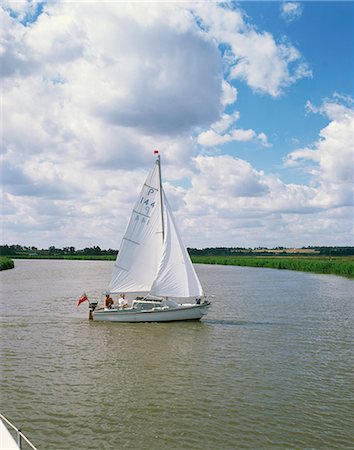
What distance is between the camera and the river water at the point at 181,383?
13.0m

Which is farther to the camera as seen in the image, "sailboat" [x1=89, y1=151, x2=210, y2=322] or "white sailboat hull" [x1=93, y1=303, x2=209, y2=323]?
"sailboat" [x1=89, y1=151, x2=210, y2=322]

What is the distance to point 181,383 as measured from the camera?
17469 mm

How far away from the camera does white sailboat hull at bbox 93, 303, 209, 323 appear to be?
2986 centimetres

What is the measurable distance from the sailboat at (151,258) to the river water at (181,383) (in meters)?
1.56

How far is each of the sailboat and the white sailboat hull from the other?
0.22 feet

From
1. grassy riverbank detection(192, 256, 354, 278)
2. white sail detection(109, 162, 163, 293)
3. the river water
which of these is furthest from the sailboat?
grassy riverbank detection(192, 256, 354, 278)

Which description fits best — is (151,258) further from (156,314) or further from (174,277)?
(156,314)

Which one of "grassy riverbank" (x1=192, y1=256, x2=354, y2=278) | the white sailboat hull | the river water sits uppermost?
"grassy riverbank" (x1=192, y1=256, x2=354, y2=278)

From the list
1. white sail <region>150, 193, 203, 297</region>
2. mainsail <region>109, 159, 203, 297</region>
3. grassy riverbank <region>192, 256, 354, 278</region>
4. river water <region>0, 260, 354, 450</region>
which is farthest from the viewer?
grassy riverbank <region>192, 256, 354, 278</region>

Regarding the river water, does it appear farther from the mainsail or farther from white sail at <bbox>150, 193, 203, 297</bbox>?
the mainsail

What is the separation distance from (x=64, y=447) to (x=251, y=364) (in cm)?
1011

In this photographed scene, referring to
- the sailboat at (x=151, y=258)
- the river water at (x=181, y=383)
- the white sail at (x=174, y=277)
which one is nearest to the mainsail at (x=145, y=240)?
the sailboat at (x=151, y=258)

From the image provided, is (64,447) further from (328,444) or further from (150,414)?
(328,444)

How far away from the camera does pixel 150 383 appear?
17.5 meters
